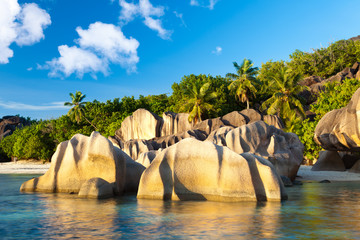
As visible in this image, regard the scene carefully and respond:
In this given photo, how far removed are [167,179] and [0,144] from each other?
6292 centimetres

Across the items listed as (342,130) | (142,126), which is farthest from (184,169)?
(142,126)

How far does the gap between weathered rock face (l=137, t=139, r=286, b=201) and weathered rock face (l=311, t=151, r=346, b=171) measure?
17.7 m

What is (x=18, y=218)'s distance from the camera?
10297 mm

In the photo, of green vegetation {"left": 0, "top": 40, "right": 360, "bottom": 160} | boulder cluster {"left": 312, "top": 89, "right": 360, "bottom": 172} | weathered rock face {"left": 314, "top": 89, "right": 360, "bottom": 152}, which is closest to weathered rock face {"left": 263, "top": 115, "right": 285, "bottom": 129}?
green vegetation {"left": 0, "top": 40, "right": 360, "bottom": 160}

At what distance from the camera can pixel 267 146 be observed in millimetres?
20734

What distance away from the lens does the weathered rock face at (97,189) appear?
13805mm

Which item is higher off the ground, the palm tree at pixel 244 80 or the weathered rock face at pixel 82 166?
the palm tree at pixel 244 80

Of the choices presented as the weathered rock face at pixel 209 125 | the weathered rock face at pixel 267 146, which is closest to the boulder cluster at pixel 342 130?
the weathered rock face at pixel 267 146

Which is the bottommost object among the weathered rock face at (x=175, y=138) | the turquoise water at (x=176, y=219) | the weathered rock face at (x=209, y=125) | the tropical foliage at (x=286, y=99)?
the turquoise water at (x=176, y=219)

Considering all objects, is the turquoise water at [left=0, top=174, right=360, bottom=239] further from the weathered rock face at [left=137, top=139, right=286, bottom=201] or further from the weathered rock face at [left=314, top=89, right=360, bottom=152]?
the weathered rock face at [left=314, top=89, right=360, bottom=152]

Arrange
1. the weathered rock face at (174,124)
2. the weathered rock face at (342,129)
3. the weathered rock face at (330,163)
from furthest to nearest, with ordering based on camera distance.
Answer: the weathered rock face at (174,124) → the weathered rock face at (330,163) → the weathered rock face at (342,129)

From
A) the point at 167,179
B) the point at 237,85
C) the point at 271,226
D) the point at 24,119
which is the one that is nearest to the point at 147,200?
the point at 167,179

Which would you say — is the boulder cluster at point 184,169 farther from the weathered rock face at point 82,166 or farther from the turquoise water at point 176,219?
the turquoise water at point 176,219

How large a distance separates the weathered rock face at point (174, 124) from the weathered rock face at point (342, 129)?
17.5 meters
